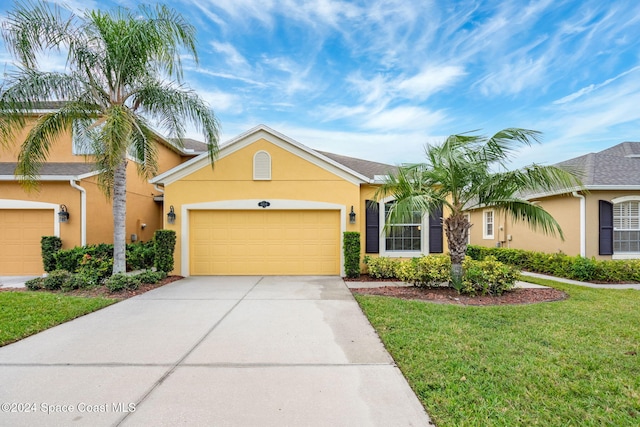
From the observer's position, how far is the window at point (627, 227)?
32.8ft

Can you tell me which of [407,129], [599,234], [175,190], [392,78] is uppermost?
[392,78]

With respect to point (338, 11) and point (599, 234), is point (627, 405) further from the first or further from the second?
point (338, 11)

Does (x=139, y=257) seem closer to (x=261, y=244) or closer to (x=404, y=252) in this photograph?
(x=261, y=244)

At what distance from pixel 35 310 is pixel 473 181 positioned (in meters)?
9.20

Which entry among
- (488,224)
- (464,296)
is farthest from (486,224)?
(464,296)

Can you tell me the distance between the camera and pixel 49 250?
28.8 feet

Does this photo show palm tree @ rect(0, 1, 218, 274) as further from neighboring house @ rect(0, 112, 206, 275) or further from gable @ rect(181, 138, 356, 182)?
gable @ rect(181, 138, 356, 182)

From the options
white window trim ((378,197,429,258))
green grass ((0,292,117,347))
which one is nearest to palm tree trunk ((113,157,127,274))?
green grass ((0,292,117,347))

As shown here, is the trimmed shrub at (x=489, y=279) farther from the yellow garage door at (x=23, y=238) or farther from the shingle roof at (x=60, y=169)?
the yellow garage door at (x=23, y=238)

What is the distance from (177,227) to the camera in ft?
31.2

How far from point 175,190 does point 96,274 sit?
3157mm

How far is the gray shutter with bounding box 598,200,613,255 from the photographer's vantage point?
381 inches

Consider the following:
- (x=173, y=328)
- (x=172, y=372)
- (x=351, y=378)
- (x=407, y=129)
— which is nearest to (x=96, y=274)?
(x=173, y=328)

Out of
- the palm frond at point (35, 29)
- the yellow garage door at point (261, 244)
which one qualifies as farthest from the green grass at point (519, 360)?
the palm frond at point (35, 29)
